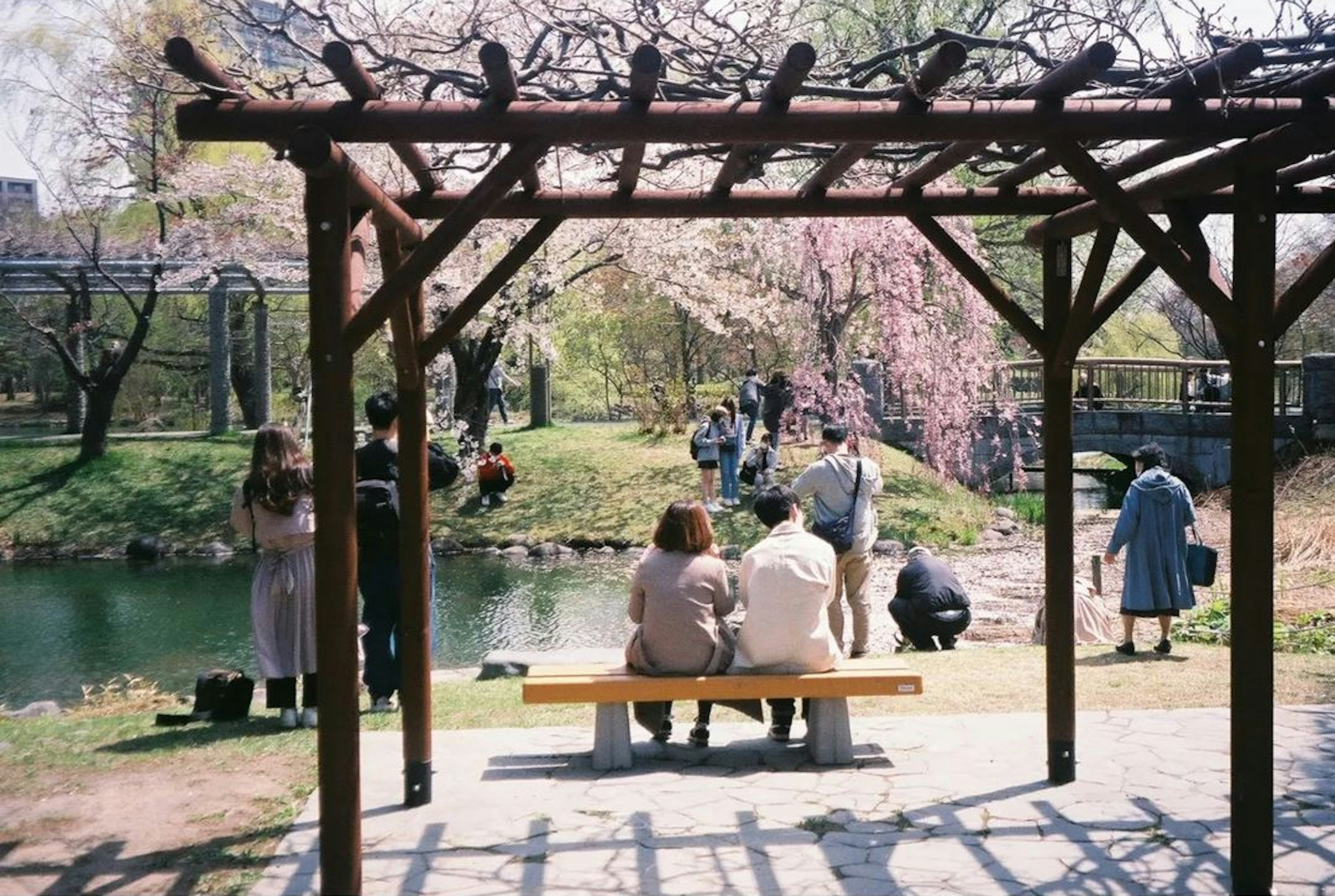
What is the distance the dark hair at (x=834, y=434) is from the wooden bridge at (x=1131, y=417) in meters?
14.7

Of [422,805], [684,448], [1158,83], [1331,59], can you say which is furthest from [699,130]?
[684,448]

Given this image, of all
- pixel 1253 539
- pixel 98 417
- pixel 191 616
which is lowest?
pixel 191 616

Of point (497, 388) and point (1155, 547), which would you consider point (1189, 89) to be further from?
point (497, 388)

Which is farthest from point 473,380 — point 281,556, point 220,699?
point 281,556

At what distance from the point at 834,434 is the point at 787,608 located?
134 inches

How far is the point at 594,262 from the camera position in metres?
23.1

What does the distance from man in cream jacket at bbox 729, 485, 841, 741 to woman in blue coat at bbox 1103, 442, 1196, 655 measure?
151 inches

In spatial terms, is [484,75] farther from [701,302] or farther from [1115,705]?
[701,302]

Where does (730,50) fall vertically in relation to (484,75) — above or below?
above

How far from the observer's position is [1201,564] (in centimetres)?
905

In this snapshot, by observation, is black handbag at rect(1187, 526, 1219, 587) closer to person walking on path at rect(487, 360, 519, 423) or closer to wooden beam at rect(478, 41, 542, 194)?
wooden beam at rect(478, 41, 542, 194)

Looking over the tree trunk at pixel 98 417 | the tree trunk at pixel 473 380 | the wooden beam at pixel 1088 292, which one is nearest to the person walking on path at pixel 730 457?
the tree trunk at pixel 473 380

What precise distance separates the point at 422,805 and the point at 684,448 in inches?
765

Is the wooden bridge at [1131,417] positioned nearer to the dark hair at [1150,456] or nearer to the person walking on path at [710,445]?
the person walking on path at [710,445]
